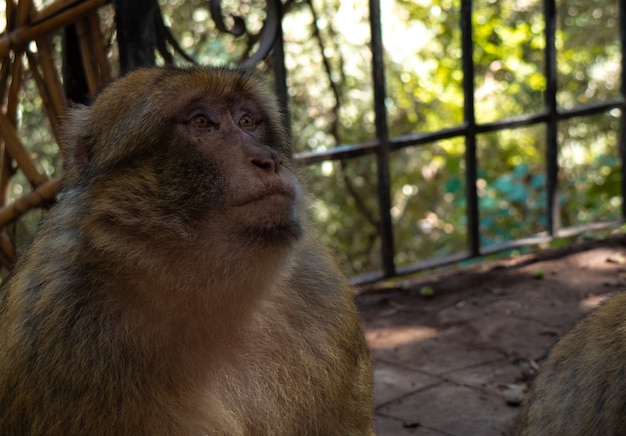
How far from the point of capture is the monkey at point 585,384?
2471 mm

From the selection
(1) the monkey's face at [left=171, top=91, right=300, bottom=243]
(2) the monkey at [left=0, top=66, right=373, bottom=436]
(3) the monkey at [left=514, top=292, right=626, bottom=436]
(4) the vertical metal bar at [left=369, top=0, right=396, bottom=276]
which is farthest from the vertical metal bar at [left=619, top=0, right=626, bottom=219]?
(1) the monkey's face at [left=171, top=91, right=300, bottom=243]

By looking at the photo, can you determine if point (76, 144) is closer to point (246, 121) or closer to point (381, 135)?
point (246, 121)

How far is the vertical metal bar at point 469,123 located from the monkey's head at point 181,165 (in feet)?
8.74

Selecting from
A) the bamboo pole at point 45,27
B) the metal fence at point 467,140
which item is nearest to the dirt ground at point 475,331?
the metal fence at point 467,140

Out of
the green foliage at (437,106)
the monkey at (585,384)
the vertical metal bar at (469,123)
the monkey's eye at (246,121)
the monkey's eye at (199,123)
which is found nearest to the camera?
the monkey's eye at (199,123)

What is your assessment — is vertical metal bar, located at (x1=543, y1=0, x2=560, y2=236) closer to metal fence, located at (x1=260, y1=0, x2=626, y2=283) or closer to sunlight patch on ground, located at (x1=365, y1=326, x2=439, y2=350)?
metal fence, located at (x1=260, y1=0, x2=626, y2=283)

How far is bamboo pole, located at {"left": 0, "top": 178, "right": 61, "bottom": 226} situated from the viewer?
3227 mm


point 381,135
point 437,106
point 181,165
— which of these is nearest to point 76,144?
point 181,165

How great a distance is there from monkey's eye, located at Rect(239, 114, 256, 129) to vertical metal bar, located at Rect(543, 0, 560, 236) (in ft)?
10.7

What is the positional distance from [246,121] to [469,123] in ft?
9.18

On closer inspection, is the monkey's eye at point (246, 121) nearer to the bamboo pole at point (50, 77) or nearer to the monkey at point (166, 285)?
the monkey at point (166, 285)

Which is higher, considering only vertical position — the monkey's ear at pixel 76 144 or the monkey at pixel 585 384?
the monkey's ear at pixel 76 144

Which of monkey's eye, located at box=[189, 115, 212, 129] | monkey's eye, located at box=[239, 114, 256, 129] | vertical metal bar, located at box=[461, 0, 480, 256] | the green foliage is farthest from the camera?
the green foliage

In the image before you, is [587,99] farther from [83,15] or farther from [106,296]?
[106,296]
